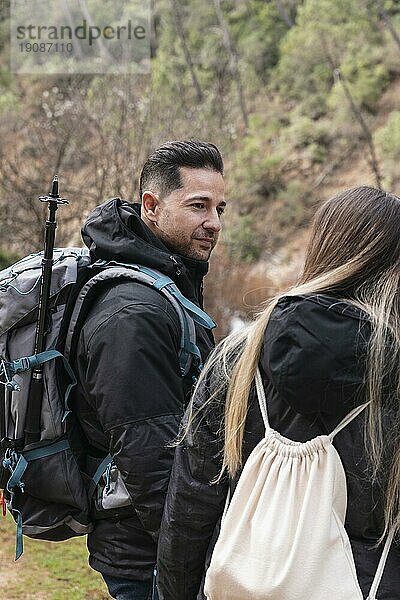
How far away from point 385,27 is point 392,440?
34.3 meters

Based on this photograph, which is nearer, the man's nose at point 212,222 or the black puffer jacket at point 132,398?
the black puffer jacket at point 132,398

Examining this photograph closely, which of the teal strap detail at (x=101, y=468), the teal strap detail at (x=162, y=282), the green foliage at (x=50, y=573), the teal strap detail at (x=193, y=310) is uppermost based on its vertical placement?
the teal strap detail at (x=162, y=282)

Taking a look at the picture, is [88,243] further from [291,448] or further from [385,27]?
[385,27]

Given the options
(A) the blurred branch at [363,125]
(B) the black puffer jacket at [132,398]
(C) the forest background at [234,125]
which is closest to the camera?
(B) the black puffer jacket at [132,398]

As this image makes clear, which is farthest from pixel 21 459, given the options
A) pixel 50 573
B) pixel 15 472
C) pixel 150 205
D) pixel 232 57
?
pixel 232 57

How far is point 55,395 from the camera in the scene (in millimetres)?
2465

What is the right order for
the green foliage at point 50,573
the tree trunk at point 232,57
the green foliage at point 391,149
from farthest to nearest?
the tree trunk at point 232,57, the green foliage at point 391,149, the green foliage at point 50,573

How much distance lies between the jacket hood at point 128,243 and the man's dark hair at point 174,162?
0.46 feet

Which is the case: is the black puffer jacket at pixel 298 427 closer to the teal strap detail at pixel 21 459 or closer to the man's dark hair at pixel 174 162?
the teal strap detail at pixel 21 459

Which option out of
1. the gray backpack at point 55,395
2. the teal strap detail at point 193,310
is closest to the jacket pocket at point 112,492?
the gray backpack at point 55,395

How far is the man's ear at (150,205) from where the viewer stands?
2.78m

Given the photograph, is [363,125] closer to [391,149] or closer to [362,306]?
[391,149]

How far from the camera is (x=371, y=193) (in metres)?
1.90

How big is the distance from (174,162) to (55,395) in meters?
0.87
